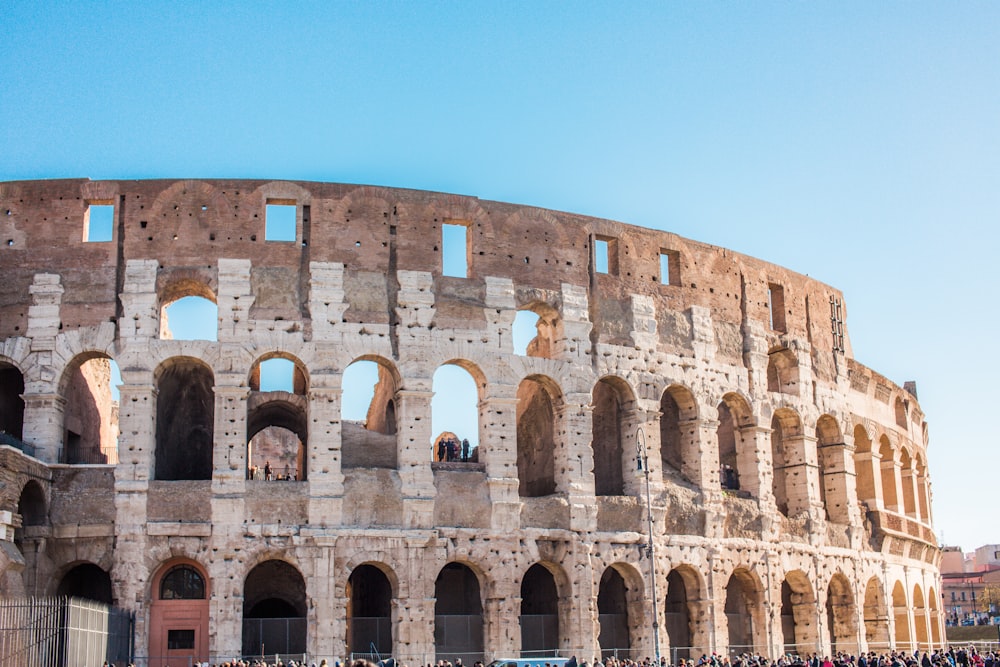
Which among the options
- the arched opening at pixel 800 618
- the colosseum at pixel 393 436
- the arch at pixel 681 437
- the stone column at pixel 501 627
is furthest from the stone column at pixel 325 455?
the arched opening at pixel 800 618

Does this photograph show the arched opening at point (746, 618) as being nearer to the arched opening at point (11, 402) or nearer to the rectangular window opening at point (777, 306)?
the rectangular window opening at point (777, 306)

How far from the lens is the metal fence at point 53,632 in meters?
19.6

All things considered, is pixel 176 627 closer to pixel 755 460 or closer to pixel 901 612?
pixel 755 460

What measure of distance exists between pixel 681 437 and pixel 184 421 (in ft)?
40.4

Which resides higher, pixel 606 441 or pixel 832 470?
pixel 606 441

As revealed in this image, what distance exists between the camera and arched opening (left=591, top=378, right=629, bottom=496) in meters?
31.2

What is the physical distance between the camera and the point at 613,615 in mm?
29328

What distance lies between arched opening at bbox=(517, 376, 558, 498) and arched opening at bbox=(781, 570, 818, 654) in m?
7.24

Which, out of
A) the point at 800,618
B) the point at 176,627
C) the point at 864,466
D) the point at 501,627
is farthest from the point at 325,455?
the point at 864,466

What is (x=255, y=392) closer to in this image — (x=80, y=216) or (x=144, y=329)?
(x=144, y=329)

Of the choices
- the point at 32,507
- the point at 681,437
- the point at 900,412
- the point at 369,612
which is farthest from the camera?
the point at 900,412

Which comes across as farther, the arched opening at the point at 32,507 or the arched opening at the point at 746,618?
the arched opening at the point at 746,618

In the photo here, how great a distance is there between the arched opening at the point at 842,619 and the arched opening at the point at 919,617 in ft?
15.2

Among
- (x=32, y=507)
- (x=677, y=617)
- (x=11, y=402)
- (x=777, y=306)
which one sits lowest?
(x=677, y=617)
